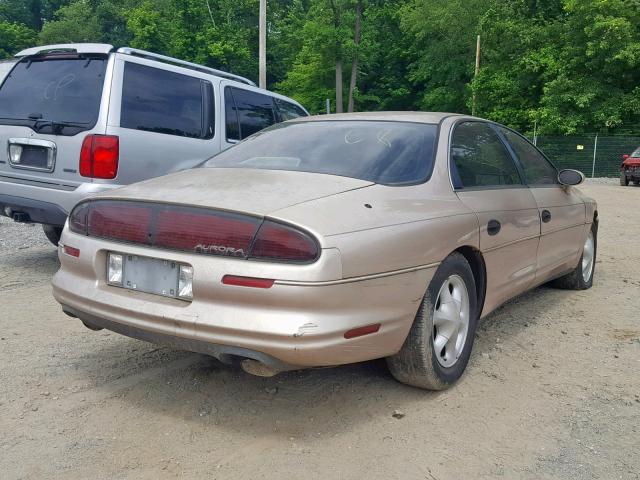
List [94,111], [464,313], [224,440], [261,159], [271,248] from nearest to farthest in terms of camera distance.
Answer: [271,248]
[224,440]
[464,313]
[261,159]
[94,111]

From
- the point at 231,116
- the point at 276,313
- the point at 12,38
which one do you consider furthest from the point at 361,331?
the point at 12,38

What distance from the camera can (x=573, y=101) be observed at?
30656 millimetres

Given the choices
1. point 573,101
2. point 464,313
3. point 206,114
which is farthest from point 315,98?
point 464,313

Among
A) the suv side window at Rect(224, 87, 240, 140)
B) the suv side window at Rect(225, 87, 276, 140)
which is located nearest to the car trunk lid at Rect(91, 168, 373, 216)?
the suv side window at Rect(224, 87, 240, 140)

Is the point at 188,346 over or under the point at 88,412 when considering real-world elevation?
over

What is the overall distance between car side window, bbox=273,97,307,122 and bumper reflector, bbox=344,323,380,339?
5.41 meters

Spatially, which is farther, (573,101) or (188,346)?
(573,101)

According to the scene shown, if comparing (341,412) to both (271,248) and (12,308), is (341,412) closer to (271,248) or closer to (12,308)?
(271,248)

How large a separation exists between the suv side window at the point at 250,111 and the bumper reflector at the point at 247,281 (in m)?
4.37

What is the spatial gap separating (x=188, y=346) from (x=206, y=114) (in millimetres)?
4161

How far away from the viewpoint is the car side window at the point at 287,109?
25.7ft

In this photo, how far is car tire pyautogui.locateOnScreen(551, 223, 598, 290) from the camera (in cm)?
545

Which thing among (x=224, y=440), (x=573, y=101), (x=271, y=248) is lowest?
(x=224, y=440)

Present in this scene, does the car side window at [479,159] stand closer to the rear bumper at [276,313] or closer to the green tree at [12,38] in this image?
the rear bumper at [276,313]
